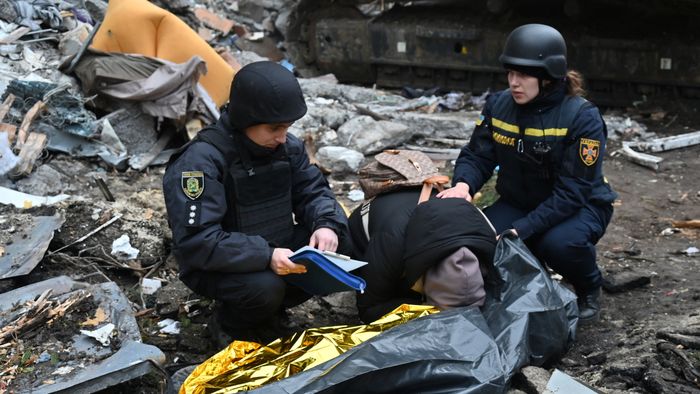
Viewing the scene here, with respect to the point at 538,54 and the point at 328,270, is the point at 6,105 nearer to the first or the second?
the point at 328,270

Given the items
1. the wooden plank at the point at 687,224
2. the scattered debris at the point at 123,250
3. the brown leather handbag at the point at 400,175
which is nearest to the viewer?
the brown leather handbag at the point at 400,175

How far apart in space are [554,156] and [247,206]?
1.57 m

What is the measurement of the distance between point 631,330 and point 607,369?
59cm

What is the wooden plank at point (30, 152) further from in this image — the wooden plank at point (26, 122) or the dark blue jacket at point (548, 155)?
the dark blue jacket at point (548, 155)

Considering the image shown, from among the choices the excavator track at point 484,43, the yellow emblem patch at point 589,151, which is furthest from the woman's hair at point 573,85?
the excavator track at point 484,43

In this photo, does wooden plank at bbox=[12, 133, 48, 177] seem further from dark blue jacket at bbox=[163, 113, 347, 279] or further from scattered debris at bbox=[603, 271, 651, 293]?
scattered debris at bbox=[603, 271, 651, 293]

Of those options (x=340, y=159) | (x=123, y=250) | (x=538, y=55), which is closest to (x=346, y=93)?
(x=340, y=159)

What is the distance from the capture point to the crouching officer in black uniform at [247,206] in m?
3.34

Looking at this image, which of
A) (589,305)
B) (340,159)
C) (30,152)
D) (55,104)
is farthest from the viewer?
(340,159)

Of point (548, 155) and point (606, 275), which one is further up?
point (548, 155)

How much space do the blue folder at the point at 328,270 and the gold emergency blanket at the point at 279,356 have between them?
193 millimetres

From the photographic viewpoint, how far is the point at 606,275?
465 centimetres

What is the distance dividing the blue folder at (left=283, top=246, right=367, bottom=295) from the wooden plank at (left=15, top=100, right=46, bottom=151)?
3.62 meters

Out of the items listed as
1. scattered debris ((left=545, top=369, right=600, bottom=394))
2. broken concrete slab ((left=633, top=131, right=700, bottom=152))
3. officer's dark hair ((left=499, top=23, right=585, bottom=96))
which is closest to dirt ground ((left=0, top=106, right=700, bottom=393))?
scattered debris ((left=545, top=369, right=600, bottom=394))
